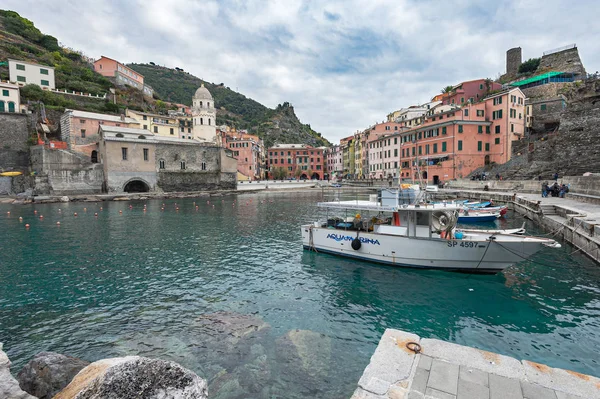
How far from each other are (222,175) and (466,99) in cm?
5009

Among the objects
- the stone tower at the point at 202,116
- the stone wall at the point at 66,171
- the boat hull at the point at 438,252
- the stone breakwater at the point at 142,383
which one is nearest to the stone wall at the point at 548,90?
the boat hull at the point at 438,252

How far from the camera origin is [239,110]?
14550 centimetres

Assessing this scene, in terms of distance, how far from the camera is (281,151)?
95.4 metres

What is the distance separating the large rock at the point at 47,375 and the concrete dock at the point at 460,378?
5.03m

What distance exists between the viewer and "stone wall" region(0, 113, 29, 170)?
46625mm

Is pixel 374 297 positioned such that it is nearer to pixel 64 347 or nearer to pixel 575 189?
pixel 64 347

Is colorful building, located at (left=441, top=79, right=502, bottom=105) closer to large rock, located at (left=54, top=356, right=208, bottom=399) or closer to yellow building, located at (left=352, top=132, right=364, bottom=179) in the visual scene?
yellow building, located at (left=352, top=132, right=364, bottom=179)

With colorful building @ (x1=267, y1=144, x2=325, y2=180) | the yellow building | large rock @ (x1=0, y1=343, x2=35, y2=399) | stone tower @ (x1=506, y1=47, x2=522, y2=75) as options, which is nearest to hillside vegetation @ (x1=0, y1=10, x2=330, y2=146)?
colorful building @ (x1=267, y1=144, x2=325, y2=180)

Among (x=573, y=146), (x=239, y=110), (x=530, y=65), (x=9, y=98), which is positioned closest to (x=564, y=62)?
(x=530, y=65)

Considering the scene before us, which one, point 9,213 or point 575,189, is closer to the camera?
point 575,189

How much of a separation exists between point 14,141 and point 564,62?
9686 cm

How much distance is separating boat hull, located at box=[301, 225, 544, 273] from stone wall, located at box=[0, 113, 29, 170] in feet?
188

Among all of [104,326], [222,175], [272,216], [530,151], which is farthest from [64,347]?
[222,175]

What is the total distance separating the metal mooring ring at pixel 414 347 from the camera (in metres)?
4.83
